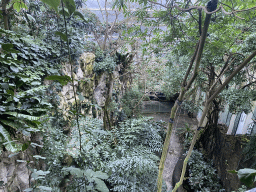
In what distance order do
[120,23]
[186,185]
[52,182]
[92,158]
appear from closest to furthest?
[52,182] < [92,158] < [186,185] < [120,23]

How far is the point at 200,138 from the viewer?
178 inches

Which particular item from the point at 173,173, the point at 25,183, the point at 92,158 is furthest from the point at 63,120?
the point at 173,173

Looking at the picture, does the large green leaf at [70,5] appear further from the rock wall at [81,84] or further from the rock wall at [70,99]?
the rock wall at [81,84]

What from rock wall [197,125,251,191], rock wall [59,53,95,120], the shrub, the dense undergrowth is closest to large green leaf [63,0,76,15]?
the dense undergrowth

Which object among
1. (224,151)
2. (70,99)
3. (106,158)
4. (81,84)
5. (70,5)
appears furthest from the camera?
(81,84)

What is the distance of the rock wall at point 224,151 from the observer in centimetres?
308

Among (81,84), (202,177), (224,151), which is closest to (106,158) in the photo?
(81,84)

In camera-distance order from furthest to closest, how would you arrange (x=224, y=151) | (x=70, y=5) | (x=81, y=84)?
(x=81, y=84), (x=224, y=151), (x=70, y=5)

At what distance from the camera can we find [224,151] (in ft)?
11.8

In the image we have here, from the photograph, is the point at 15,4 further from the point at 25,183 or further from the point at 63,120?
the point at 25,183

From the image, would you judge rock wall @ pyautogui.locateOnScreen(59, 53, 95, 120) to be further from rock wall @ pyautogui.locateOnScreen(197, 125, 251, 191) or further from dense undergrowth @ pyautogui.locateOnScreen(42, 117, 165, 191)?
rock wall @ pyautogui.locateOnScreen(197, 125, 251, 191)

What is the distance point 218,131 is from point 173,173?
5.41 ft

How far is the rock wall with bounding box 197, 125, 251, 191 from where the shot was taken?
3.08 m

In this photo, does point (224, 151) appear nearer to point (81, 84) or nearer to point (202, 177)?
point (202, 177)
